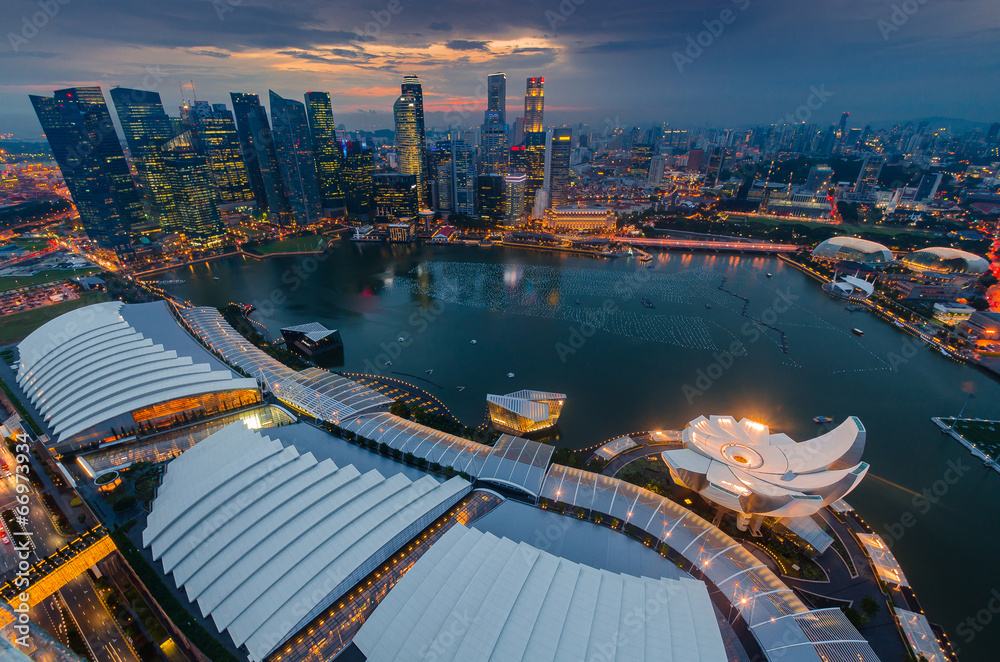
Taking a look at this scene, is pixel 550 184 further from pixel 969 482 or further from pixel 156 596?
pixel 156 596

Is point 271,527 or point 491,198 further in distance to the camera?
point 491,198

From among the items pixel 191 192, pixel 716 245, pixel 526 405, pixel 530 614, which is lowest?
pixel 526 405

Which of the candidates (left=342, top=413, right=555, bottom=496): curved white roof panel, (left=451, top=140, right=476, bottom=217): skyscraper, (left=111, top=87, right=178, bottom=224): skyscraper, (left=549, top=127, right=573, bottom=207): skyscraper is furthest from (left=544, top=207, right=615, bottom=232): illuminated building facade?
(left=111, top=87, right=178, bottom=224): skyscraper

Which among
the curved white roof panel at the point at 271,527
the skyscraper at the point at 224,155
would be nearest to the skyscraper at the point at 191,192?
the skyscraper at the point at 224,155

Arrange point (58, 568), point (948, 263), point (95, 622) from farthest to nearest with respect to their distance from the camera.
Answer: point (948, 263) → point (58, 568) → point (95, 622)

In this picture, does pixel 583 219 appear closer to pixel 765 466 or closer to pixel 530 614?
pixel 765 466

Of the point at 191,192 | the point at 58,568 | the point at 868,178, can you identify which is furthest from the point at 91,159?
the point at 868,178

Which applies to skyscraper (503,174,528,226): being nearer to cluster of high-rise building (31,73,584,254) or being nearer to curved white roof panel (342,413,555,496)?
cluster of high-rise building (31,73,584,254)

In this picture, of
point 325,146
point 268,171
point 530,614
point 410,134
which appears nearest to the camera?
point 530,614
